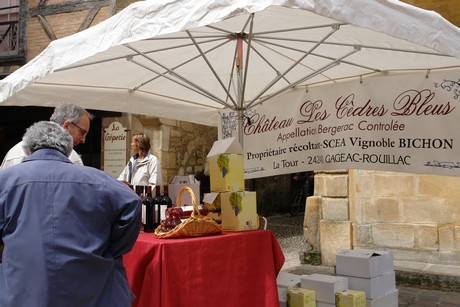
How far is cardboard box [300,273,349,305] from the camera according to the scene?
354 cm

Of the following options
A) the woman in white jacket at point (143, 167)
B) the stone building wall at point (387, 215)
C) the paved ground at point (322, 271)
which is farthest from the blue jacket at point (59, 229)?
the stone building wall at point (387, 215)

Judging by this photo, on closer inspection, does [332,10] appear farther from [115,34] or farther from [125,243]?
[125,243]

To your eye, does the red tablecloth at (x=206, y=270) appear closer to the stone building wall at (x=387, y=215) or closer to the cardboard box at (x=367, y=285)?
the cardboard box at (x=367, y=285)

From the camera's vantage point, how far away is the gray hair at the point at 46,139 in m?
2.15

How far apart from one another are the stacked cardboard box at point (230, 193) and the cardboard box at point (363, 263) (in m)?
0.98

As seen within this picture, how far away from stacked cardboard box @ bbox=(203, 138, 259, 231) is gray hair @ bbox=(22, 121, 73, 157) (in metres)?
1.22

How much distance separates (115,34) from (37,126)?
2.64 feet

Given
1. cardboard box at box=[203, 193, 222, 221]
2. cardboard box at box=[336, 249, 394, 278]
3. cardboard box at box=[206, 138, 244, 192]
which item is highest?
cardboard box at box=[206, 138, 244, 192]

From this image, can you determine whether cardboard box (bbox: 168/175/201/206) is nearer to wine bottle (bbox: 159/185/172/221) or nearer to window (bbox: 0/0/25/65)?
wine bottle (bbox: 159/185/172/221)

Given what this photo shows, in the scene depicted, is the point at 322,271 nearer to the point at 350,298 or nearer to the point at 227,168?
the point at 350,298

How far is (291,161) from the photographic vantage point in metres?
4.72

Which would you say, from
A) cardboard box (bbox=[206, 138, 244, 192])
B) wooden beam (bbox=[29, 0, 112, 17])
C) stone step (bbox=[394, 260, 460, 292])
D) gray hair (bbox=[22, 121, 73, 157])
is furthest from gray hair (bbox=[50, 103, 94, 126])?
wooden beam (bbox=[29, 0, 112, 17])

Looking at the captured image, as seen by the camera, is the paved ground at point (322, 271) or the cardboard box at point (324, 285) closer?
the cardboard box at point (324, 285)

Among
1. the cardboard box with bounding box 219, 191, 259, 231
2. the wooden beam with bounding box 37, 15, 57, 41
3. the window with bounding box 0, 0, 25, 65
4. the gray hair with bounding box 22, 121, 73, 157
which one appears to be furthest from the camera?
the window with bounding box 0, 0, 25, 65
